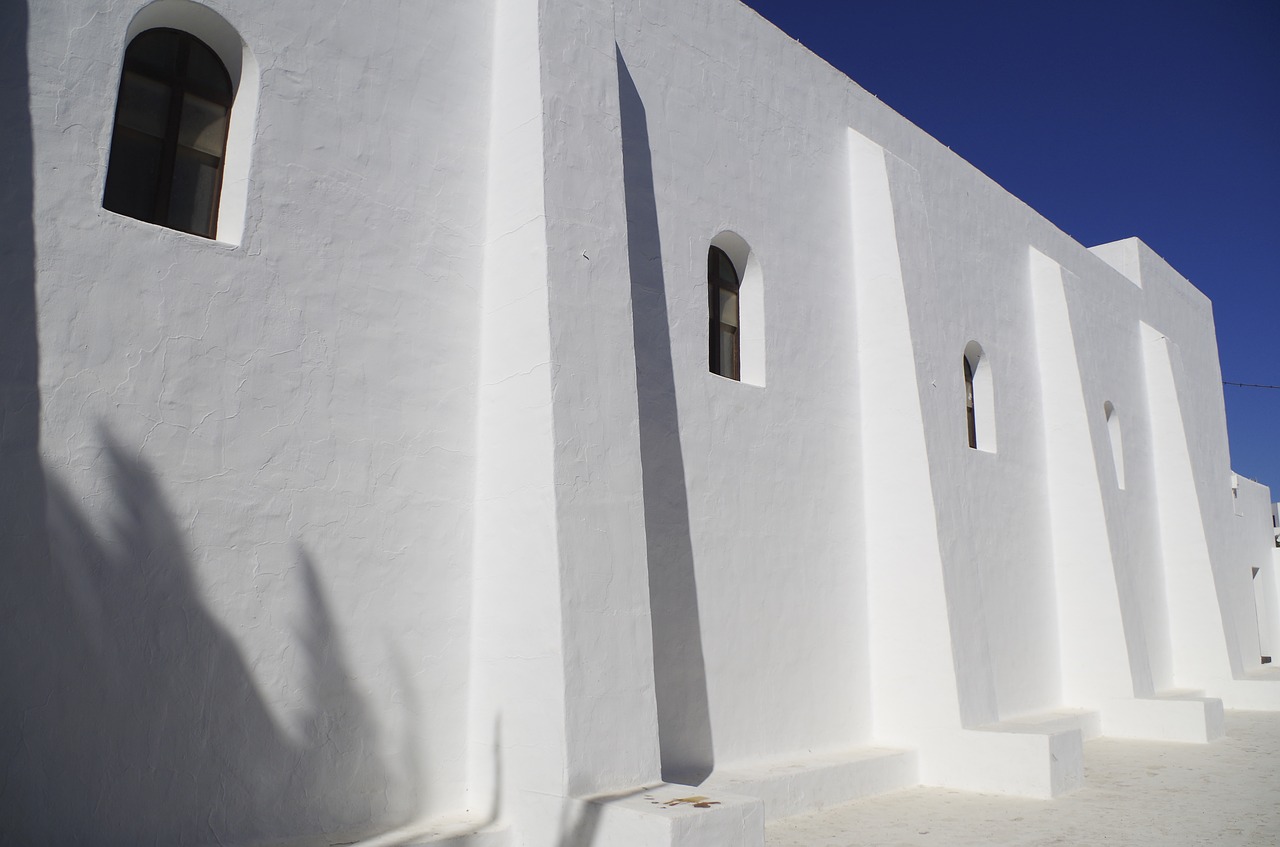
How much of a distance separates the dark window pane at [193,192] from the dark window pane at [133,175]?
86 millimetres

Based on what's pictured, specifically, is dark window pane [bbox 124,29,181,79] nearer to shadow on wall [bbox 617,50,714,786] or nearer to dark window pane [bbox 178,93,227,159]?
dark window pane [bbox 178,93,227,159]

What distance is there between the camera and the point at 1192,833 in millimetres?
6031

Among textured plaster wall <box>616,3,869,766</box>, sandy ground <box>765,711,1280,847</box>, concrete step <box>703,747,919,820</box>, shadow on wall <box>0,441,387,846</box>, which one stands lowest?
sandy ground <box>765,711,1280,847</box>

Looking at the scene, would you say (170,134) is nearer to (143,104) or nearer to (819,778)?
(143,104)

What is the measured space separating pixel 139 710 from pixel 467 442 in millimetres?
1967

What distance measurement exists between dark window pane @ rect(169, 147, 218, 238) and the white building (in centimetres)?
2

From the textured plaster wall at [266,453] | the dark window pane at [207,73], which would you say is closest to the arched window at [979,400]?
the textured plaster wall at [266,453]

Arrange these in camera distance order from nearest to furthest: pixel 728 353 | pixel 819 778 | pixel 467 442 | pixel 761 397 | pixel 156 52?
1. pixel 156 52
2. pixel 467 442
3. pixel 819 778
4. pixel 761 397
5. pixel 728 353

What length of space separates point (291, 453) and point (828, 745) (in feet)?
14.9

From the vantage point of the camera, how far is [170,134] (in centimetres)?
454

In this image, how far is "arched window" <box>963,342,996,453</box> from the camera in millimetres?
10078

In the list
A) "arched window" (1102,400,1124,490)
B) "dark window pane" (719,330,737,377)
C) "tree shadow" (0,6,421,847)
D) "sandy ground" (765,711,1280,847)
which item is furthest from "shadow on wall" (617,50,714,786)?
"arched window" (1102,400,1124,490)

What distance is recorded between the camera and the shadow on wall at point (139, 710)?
3.58 metres

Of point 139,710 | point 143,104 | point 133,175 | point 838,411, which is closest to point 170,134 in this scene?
point 143,104
